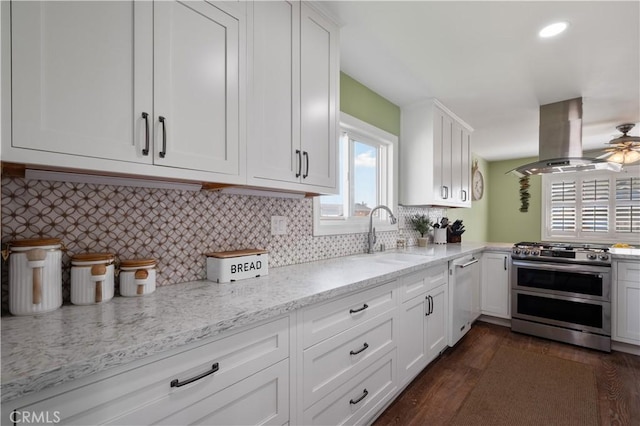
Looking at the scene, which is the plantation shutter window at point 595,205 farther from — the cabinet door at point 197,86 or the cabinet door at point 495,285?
the cabinet door at point 197,86

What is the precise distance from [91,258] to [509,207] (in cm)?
688

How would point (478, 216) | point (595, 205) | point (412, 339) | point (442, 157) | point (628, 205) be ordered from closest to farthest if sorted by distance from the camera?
point (412, 339)
point (442, 157)
point (628, 205)
point (595, 205)
point (478, 216)

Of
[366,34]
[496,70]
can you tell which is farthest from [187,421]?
[496,70]

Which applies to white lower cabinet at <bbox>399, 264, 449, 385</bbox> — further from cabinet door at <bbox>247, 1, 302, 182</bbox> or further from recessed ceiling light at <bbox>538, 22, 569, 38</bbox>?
recessed ceiling light at <bbox>538, 22, 569, 38</bbox>

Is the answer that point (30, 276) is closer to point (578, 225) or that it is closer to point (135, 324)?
point (135, 324)

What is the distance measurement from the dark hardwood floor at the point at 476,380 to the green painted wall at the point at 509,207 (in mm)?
3534

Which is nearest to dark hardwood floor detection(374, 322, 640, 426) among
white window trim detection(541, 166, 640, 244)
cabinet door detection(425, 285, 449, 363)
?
cabinet door detection(425, 285, 449, 363)

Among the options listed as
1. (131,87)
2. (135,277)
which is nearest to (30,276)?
(135,277)

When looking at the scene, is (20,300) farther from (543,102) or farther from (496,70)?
(543,102)

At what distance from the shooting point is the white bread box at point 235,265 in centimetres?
140

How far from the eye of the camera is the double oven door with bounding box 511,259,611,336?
8.80 feet

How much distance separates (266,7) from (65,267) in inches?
56.2

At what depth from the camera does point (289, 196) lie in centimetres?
186

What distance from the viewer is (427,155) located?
300cm
